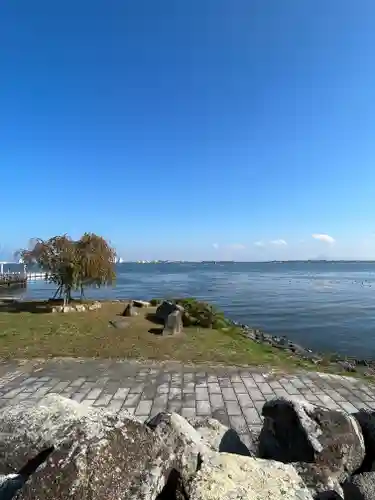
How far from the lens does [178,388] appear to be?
766 centimetres

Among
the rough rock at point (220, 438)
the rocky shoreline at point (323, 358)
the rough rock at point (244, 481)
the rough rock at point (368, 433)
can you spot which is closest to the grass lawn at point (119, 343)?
the rocky shoreline at point (323, 358)

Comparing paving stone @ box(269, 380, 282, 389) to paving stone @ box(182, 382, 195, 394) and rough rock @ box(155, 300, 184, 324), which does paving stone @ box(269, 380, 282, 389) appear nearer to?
paving stone @ box(182, 382, 195, 394)

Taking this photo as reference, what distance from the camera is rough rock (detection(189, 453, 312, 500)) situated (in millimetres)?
2342

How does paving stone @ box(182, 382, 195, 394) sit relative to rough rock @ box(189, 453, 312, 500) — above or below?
below

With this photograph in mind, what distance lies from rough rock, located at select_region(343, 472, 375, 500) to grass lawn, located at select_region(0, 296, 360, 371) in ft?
22.2

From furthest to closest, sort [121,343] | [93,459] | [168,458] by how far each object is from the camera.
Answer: [121,343] → [168,458] → [93,459]

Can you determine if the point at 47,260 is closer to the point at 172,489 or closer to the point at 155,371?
the point at 155,371

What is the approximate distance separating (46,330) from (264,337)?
10.4m

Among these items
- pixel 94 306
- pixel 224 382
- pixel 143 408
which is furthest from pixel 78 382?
pixel 94 306

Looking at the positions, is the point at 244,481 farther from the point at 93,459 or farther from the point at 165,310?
the point at 165,310

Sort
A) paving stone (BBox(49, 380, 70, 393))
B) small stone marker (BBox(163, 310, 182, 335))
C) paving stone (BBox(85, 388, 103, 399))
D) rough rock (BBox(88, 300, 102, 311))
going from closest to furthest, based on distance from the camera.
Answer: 1. paving stone (BBox(85, 388, 103, 399))
2. paving stone (BBox(49, 380, 70, 393))
3. small stone marker (BBox(163, 310, 182, 335))
4. rough rock (BBox(88, 300, 102, 311))

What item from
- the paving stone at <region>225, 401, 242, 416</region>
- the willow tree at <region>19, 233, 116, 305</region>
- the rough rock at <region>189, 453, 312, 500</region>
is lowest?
the paving stone at <region>225, 401, 242, 416</region>

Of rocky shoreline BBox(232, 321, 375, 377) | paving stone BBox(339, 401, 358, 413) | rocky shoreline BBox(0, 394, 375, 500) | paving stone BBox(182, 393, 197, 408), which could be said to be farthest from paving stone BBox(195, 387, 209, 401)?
rocky shoreline BBox(232, 321, 375, 377)

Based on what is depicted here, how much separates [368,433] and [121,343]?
935 cm
